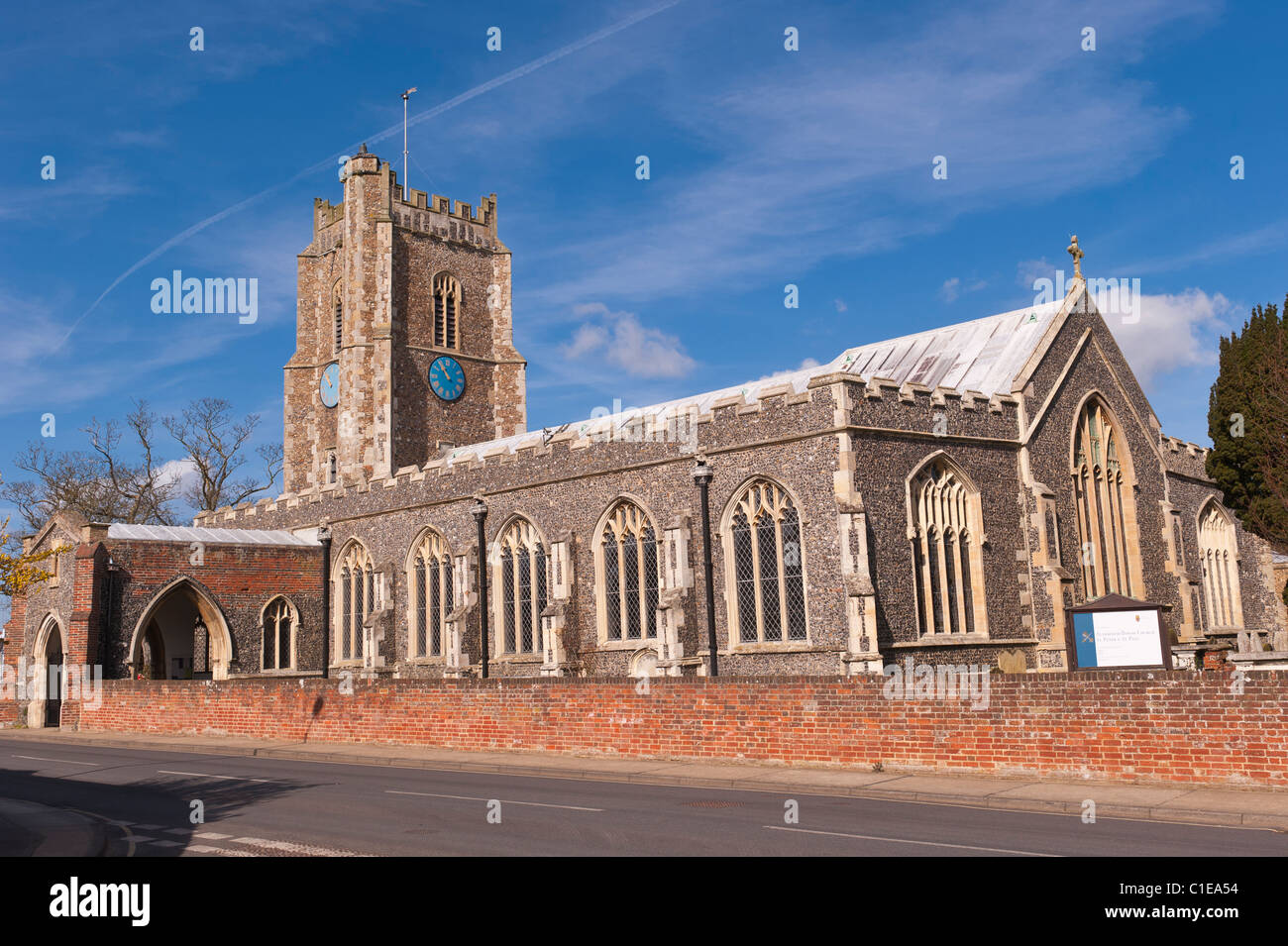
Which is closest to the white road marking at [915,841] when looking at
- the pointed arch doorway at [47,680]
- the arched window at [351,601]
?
the arched window at [351,601]

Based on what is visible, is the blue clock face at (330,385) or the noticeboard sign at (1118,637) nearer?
the noticeboard sign at (1118,637)

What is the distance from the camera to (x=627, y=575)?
25531 mm

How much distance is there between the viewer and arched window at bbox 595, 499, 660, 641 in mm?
25078

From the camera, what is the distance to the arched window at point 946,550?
2234 centimetres

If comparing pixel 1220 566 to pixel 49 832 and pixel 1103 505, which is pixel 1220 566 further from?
pixel 49 832

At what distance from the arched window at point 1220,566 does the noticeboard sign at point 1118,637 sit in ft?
59.3

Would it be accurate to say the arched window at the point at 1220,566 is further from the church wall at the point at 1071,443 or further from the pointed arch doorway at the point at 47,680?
the pointed arch doorway at the point at 47,680

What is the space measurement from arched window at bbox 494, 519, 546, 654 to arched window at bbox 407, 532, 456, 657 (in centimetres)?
182

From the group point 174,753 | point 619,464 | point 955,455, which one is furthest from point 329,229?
point 955,455

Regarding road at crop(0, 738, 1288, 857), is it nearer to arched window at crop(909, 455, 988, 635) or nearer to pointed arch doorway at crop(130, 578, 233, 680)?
arched window at crop(909, 455, 988, 635)

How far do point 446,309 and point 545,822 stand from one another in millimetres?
32650
